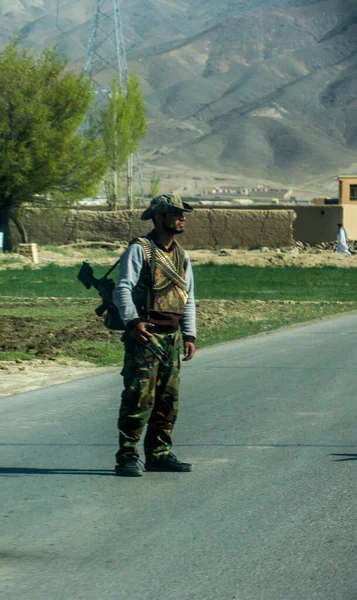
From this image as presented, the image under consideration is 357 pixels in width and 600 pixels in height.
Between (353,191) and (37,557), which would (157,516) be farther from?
(353,191)

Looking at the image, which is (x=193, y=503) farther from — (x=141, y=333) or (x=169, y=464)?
(x=141, y=333)

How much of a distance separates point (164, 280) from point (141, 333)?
387mm

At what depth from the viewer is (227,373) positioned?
44.3 ft

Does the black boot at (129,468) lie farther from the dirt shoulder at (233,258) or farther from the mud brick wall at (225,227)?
the mud brick wall at (225,227)

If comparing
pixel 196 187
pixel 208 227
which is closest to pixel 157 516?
pixel 208 227

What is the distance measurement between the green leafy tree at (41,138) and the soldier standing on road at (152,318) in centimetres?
3643

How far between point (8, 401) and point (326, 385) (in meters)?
3.35

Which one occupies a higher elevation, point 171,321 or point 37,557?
point 171,321

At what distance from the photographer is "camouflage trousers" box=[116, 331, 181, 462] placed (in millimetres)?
7418

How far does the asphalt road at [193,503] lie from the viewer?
536 cm

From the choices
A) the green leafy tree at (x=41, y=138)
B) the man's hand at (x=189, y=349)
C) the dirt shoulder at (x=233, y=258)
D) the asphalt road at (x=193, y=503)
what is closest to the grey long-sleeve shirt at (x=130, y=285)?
the man's hand at (x=189, y=349)

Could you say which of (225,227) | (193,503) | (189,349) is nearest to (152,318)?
(189,349)

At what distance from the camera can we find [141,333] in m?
7.27

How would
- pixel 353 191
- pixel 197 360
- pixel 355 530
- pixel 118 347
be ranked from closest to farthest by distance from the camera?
pixel 355 530, pixel 197 360, pixel 118 347, pixel 353 191
